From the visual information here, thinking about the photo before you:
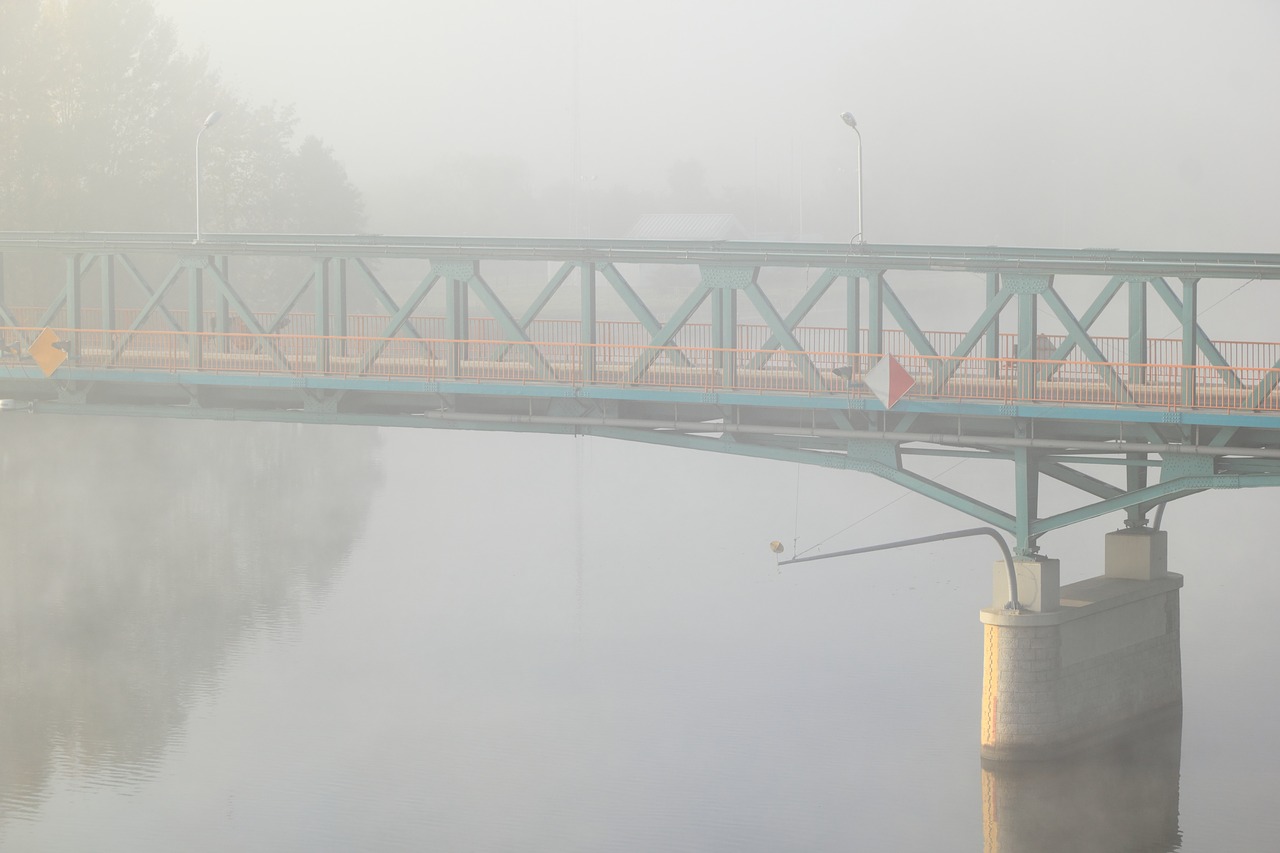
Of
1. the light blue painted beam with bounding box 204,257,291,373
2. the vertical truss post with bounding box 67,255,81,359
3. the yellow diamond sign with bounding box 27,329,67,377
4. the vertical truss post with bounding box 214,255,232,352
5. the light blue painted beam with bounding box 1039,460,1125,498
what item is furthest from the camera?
the vertical truss post with bounding box 67,255,81,359

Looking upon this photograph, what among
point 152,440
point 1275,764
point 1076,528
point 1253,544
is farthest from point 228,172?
point 1275,764

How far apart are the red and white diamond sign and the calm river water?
8.30 meters

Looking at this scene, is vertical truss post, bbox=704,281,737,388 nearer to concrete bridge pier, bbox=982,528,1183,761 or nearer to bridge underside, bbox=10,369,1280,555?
bridge underside, bbox=10,369,1280,555

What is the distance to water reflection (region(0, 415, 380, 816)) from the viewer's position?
129ft

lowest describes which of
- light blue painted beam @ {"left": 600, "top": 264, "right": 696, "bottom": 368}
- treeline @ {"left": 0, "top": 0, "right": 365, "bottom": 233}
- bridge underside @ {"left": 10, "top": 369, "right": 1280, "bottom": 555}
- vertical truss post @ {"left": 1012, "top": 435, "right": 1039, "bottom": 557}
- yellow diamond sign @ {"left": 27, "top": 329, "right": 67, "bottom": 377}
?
vertical truss post @ {"left": 1012, "top": 435, "right": 1039, "bottom": 557}

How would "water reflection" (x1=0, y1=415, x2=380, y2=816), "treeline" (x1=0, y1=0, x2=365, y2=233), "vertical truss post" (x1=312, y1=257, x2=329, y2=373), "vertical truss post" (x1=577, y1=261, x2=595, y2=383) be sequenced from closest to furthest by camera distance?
"vertical truss post" (x1=577, y1=261, x2=595, y2=383) → "vertical truss post" (x1=312, y1=257, x2=329, y2=373) → "water reflection" (x1=0, y1=415, x2=380, y2=816) → "treeline" (x1=0, y1=0, x2=365, y2=233)

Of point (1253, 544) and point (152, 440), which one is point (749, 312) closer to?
point (152, 440)

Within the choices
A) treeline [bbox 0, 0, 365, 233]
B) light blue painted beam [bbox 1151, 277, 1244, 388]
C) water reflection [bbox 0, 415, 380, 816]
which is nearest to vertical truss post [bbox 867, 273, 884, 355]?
light blue painted beam [bbox 1151, 277, 1244, 388]

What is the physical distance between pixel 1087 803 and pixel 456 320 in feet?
57.7

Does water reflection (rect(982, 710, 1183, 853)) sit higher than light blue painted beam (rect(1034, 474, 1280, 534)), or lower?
lower

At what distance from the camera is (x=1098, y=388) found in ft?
113

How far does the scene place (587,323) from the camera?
120 feet

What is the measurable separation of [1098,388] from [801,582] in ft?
64.1

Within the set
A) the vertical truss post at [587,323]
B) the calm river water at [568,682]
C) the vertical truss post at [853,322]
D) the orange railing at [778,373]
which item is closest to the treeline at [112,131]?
the calm river water at [568,682]
